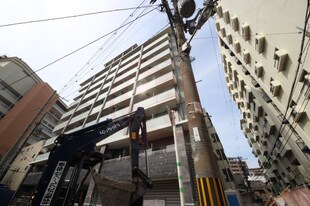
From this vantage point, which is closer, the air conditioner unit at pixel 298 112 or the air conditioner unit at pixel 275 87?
the air conditioner unit at pixel 298 112

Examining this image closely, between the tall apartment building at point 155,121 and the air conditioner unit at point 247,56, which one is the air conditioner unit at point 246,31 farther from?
the tall apartment building at point 155,121

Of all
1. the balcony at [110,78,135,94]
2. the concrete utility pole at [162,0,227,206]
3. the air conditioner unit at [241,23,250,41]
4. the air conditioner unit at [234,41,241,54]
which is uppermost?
the balcony at [110,78,135,94]

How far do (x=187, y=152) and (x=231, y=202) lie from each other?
5570 millimetres

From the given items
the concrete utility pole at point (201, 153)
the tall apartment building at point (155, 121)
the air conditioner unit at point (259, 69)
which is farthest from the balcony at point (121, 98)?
the concrete utility pole at point (201, 153)

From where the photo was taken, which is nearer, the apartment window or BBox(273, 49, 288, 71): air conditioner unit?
BBox(273, 49, 288, 71): air conditioner unit

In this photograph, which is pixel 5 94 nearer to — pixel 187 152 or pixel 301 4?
pixel 187 152

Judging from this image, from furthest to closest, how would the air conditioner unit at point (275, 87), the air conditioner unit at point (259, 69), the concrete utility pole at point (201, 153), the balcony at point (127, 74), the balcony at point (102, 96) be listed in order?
the balcony at point (102, 96)
the balcony at point (127, 74)
the air conditioner unit at point (259, 69)
the air conditioner unit at point (275, 87)
the concrete utility pole at point (201, 153)

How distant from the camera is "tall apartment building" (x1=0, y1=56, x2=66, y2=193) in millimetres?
21712

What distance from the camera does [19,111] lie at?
2558 cm

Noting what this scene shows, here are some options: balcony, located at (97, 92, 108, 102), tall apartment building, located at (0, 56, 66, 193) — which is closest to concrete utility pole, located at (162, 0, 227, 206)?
balcony, located at (97, 92, 108, 102)

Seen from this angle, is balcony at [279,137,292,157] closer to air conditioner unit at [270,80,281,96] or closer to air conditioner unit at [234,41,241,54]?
air conditioner unit at [270,80,281,96]

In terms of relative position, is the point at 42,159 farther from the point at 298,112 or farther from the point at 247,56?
the point at 298,112

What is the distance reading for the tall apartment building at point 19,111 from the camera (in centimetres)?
2171

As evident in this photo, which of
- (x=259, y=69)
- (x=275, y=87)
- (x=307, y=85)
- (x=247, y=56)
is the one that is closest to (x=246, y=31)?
(x=247, y=56)
